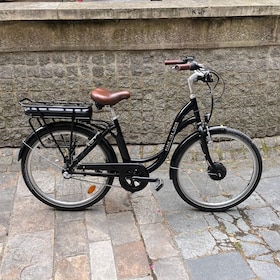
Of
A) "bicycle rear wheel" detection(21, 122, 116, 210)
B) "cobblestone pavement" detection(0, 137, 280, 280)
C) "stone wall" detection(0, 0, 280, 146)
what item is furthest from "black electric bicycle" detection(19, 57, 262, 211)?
"stone wall" detection(0, 0, 280, 146)

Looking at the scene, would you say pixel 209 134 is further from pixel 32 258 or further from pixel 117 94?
pixel 32 258

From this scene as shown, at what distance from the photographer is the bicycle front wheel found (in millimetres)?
3189

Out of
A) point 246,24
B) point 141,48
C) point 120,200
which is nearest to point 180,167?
point 120,200

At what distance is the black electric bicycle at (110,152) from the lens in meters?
3.01

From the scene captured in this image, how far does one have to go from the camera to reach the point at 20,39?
3887mm

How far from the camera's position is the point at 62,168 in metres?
3.29

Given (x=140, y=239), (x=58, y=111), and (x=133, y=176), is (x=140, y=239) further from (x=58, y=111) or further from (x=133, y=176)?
(x=58, y=111)

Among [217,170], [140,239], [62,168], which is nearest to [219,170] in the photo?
[217,170]

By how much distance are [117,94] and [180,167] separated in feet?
3.04

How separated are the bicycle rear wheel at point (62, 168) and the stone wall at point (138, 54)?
3.10ft

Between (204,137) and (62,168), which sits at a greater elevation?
(204,137)

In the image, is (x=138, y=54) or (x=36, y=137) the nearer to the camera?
(x=36, y=137)

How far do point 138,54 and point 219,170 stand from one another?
65.6 inches

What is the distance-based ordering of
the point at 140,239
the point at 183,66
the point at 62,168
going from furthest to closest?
the point at 62,168, the point at 140,239, the point at 183,66
